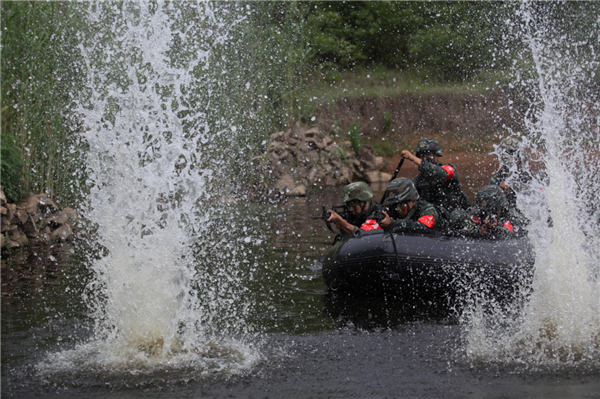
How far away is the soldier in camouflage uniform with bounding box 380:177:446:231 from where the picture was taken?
820cm

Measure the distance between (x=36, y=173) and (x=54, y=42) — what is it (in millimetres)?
2038

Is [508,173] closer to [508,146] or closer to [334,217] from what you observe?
[508,146]

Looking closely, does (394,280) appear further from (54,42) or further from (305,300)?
(54,42)

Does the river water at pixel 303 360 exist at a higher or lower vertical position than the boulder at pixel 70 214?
lower

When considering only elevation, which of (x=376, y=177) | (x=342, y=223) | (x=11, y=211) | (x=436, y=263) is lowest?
(x=436, y=263)

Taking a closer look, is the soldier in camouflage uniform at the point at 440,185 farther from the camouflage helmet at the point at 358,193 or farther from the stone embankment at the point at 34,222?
the stone embankment at the point at 34,222

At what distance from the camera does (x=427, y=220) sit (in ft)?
27.0

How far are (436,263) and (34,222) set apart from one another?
6.45m

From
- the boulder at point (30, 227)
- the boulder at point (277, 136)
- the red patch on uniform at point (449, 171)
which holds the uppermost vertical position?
the boulder at point (277, 136)

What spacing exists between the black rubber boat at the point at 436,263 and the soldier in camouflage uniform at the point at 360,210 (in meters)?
0.31

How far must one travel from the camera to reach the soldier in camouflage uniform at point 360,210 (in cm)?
834

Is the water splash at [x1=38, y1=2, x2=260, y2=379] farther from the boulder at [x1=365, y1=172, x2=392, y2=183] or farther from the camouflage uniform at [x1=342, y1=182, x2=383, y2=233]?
the boulder at [x1=365, y1=172, x2=392, y2=183]

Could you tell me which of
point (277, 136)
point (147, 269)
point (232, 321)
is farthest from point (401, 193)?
point (277, 136)

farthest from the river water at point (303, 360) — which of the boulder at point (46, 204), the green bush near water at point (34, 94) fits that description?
the green bush near water at point (34, 94)
